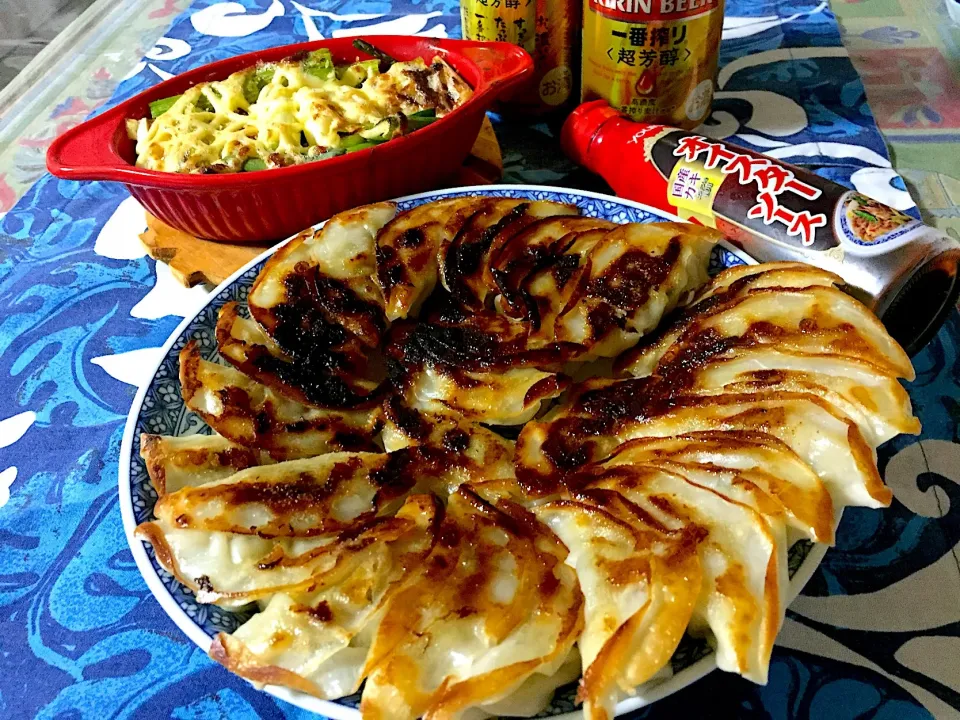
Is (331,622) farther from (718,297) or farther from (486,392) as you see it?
(718,297)

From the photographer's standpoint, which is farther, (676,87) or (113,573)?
(676,87)

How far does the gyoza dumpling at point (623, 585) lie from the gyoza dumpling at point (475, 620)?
0.03m

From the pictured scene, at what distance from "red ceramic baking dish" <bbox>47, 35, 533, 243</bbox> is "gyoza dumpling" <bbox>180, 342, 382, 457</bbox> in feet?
1.55

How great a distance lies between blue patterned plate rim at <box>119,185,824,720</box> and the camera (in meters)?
0.85

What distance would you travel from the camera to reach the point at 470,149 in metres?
1.83

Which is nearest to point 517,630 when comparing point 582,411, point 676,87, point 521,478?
point 521,478

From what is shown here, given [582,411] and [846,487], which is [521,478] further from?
[846,487]

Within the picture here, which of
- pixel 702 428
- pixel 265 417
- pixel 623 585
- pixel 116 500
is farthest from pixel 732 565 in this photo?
pixel 116 500

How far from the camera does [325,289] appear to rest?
1.34 meters

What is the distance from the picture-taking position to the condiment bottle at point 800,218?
1.29 m

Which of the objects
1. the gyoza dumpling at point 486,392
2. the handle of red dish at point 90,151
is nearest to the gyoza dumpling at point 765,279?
the gyoza dumpling at point 486,392

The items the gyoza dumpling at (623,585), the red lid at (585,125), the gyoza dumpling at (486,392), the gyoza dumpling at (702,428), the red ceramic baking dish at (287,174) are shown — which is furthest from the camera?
the red lid at (585,125)

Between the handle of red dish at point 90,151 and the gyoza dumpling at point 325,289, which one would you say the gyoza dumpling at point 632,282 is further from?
the handle of red dish at point 90,151

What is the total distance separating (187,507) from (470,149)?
115 cm
